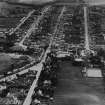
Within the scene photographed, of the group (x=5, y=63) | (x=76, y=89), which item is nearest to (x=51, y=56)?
(x=5, y=63)

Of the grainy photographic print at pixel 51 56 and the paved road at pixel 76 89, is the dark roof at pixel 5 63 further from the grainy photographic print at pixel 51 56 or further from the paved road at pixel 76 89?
the paved road at pixel 76 89

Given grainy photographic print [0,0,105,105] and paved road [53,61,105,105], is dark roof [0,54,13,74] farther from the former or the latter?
paved road [53,61,105,105]

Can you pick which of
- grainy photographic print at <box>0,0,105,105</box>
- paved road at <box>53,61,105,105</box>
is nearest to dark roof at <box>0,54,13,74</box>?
grainy photographic print at <box>0,0,105,105</box>

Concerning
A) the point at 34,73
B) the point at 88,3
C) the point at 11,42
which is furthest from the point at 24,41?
the point at 88,3

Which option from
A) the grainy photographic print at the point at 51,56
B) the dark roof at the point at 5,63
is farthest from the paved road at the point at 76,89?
the dark roof at the point at 5,63

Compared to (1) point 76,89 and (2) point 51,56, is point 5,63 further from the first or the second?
(1) point 76,89

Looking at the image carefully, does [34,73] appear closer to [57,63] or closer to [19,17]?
[57,63]

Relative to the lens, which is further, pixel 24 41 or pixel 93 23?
pixel 93 23

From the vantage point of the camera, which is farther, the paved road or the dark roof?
the dark roof
